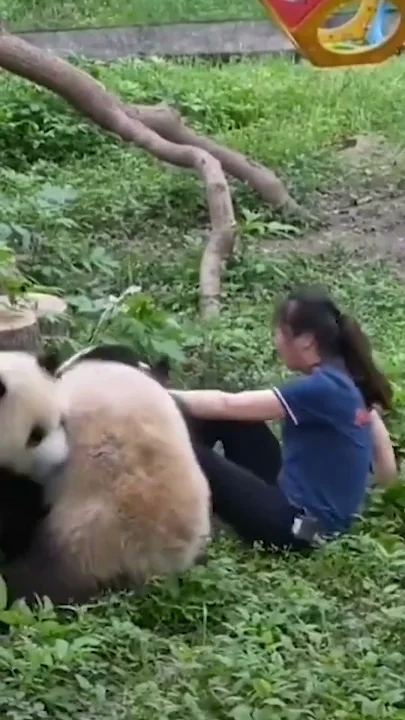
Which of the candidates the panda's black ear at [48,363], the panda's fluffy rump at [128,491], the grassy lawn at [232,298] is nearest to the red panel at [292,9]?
the grassy lawn at [232,298]

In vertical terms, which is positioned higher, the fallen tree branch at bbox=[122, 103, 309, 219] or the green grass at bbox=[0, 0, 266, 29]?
the fallen tree branch at bbox=[122, 103, 309, 219]

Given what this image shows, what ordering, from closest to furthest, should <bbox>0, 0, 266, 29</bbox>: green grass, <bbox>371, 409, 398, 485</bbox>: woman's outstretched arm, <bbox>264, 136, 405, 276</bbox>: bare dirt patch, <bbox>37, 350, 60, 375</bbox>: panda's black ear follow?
<bbox>37, 350, 60, 375</bbox>: panda's black ear < <bbox>371, 409, 398, 485</bbox>: woman's outstretched arm < <bbox>264, 136, 405, 276</bbox>: bare dirt patch < <bbox>0, 0, 266, 29</bbox>: green grass

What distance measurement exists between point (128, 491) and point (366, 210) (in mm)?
5338

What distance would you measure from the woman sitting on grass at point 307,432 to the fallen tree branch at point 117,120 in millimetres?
2854

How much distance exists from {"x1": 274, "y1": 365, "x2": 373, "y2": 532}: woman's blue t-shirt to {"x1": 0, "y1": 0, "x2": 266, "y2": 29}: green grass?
1028cm

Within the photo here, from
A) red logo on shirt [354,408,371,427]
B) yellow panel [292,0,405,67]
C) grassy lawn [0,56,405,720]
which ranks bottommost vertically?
grassy lawn [0,56,405,720]

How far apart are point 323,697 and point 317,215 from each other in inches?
218

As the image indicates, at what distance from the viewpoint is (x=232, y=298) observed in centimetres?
699

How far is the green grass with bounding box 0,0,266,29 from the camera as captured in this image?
14.2m

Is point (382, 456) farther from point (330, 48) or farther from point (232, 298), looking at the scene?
point (330, 48)

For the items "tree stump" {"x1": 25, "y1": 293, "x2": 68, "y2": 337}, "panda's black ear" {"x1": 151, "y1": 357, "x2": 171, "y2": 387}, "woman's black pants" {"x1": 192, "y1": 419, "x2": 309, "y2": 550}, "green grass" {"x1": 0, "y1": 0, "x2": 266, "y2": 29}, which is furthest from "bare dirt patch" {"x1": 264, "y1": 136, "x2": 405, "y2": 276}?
"green grass" {"x1": 0, "y1": 0, "x2": 266, "y2": 29}

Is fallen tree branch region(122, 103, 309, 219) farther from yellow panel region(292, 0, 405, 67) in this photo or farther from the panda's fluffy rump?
the panda's fluffy rump

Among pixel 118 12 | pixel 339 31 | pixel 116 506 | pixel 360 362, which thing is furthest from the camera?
pixel 118 12

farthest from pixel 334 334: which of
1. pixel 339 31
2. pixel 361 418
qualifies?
pixel 339 31
